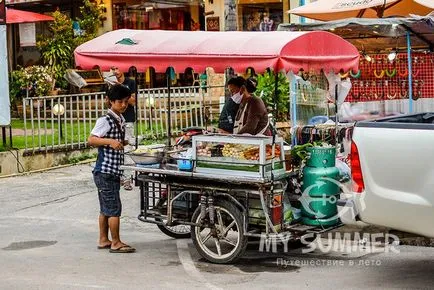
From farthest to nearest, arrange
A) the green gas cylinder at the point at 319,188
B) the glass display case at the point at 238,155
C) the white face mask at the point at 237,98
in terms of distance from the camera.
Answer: the white face mask at the point at 237,98 → the green gas cylinder at the point at 319,188 → the glass display case at the point at 238,155

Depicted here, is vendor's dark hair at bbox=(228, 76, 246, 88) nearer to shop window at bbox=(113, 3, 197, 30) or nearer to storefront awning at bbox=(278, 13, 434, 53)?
storefront awning at bbox=(278, 13, 434, 53)

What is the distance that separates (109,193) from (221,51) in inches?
77.1

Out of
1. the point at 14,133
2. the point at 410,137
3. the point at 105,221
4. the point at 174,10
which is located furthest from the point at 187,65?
the point at 174,10

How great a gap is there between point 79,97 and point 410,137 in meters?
9.87

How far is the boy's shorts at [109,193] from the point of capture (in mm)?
8961

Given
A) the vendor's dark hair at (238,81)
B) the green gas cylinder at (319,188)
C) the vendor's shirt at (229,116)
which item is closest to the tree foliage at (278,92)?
the vendor's shirt at (229,116)

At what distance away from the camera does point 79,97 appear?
1580 cm

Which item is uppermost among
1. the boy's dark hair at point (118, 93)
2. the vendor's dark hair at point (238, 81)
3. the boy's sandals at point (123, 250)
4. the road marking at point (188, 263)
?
the vendor's dark hair at point (238, 81)

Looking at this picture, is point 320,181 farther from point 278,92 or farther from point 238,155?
point 278,92

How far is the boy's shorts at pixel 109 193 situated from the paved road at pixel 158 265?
48cm

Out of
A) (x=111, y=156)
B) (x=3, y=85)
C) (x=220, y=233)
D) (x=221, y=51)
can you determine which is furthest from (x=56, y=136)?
(x=220, y=233)

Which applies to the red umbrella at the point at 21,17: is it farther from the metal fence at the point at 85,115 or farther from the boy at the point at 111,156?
the boy at the point at 111,156

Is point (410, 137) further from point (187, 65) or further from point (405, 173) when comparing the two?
point (187, 65)

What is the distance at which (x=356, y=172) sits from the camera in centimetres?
720
